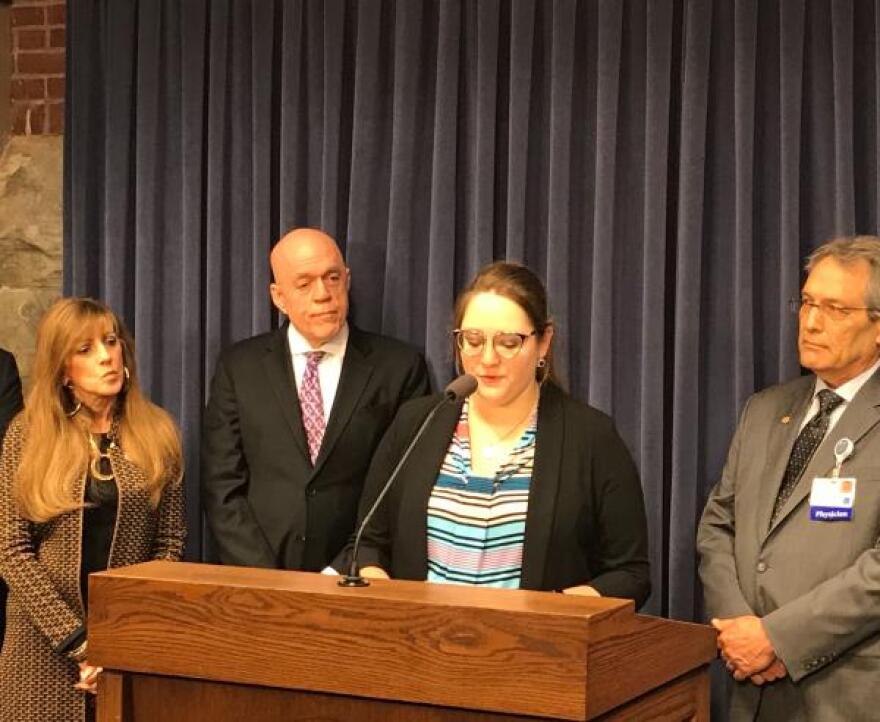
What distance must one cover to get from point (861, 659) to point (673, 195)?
1530 millimetres

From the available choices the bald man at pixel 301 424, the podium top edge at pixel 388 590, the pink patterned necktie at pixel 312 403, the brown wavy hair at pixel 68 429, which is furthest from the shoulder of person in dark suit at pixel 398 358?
the podium top edge at pixel 388 590

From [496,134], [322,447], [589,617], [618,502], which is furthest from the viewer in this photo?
[496,134]

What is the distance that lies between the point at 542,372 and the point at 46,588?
140 cm

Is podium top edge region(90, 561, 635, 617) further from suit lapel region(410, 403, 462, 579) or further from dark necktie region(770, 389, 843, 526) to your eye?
dark necktie region(770, 389, 843, 526)

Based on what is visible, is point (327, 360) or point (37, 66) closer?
point (327, 360)

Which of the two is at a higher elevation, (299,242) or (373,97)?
(373,97)

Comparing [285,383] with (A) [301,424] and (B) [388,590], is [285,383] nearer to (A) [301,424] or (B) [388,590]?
(A) [301,424]

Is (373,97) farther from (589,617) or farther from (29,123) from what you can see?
(589,617)

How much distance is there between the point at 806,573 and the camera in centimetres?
322

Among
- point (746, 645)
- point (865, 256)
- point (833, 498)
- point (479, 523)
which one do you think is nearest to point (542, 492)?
point (479, 523)

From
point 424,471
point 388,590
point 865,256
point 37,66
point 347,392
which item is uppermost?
point 37,66

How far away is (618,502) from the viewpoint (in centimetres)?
311

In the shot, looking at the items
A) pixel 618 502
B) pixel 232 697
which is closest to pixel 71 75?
pixel 618 502

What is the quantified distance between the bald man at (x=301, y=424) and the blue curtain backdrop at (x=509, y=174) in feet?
1.11
